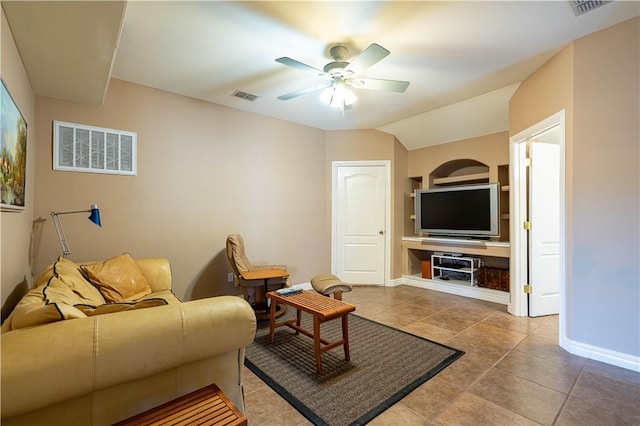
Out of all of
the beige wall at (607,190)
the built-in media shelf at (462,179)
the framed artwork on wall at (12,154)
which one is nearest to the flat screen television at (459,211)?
the built-in media shelf at (462,179)

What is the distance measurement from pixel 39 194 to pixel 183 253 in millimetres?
1447

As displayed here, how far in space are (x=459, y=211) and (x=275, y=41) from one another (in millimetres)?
3556

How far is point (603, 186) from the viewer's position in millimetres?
2377

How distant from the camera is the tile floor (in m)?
1.74

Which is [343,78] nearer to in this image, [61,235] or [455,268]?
[61,235]

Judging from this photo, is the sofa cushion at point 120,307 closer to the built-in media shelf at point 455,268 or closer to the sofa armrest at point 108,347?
the sofa armrest at point 108,347

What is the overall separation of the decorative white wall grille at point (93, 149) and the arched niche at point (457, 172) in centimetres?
450

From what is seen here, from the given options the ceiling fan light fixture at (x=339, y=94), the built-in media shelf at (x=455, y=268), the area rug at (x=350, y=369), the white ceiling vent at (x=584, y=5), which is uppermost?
the white ceiling vent at (x=584, y=5)

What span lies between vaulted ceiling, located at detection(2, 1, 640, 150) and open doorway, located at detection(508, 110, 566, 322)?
2.69ft

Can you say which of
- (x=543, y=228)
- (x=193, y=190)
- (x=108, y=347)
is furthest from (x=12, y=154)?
(x=543, y=228)

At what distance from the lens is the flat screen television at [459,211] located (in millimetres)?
4121

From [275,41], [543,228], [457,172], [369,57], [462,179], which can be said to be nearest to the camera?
[369,57]

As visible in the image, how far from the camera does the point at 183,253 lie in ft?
11.7

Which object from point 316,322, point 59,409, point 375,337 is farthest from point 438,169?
point 59,409
